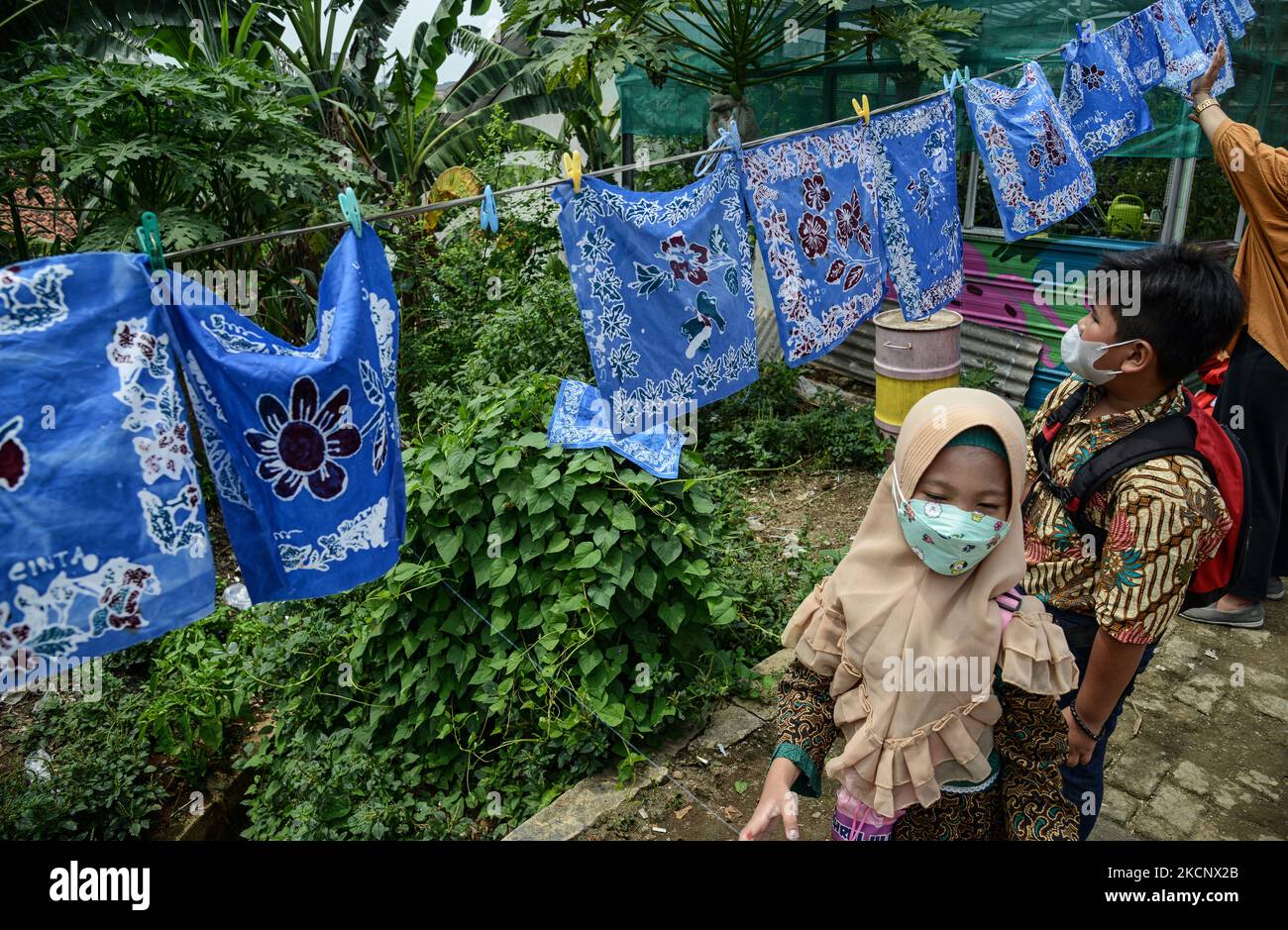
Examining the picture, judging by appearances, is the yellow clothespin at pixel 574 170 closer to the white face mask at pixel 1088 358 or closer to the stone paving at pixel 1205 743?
the white face mask at pixel 1088 358

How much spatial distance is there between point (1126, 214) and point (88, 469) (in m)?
6.33

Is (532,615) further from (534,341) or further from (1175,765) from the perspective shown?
(534,341)

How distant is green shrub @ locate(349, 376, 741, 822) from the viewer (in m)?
3.29

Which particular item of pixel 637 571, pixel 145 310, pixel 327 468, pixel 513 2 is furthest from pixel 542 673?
pixel 513 2

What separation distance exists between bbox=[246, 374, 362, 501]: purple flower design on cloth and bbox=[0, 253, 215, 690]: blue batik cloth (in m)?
0.17

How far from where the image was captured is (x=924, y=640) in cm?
166

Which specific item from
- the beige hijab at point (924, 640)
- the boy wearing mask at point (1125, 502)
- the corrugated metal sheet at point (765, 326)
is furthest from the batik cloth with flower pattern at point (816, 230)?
the corrugated metal sheet at point (765, 326)

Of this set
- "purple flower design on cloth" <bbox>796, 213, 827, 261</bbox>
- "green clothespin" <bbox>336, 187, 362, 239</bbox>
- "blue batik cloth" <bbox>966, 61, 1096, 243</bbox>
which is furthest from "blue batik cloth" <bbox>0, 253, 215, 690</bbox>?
"blue batik cloth" <bbox>966, 61, 1096, 243</bbox>

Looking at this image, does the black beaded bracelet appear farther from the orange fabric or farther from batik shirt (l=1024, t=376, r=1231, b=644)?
the orange fabric

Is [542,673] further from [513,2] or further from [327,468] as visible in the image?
[513,2]

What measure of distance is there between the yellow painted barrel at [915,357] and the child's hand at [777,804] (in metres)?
4.23

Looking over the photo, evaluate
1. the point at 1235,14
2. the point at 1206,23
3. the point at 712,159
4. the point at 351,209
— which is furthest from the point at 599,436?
the point at 1235,14

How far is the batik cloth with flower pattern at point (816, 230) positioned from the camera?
11.7 ft
